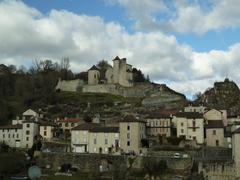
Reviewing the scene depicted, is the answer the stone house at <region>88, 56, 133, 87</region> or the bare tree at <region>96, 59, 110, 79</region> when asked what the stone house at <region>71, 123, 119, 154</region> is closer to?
the stone house at <region>88, 56, 133, 87</region>

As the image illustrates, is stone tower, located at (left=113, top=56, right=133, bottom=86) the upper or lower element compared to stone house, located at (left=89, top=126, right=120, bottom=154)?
upper

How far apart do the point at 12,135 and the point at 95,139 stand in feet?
66.3

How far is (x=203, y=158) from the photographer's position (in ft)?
156

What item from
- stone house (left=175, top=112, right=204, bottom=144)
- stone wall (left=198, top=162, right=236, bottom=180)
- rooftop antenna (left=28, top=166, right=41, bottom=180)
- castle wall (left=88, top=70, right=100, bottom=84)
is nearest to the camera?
rooftop antenna (left=28, top=166, right=41, bottom=180)

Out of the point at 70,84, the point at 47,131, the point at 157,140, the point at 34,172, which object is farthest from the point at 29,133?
the point at 34,172

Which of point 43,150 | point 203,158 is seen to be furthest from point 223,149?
point 43,150

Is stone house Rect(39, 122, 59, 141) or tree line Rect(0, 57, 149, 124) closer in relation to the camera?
stone house Rect(39, 122, 59, 141)

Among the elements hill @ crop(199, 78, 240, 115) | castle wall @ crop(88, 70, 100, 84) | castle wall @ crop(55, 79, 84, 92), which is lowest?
hill @ crop(199, 78, 240, 115)

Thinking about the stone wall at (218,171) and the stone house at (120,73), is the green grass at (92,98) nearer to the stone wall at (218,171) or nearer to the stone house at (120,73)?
the stone house at (120,73)

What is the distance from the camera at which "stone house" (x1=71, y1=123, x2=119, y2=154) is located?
56312 millimetres

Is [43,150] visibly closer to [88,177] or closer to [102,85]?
[88,177]

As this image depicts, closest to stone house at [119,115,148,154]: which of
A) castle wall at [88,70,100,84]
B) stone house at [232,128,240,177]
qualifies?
stone house at [232,128,240,177]

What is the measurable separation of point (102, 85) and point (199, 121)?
180ft

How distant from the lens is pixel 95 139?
189ft
